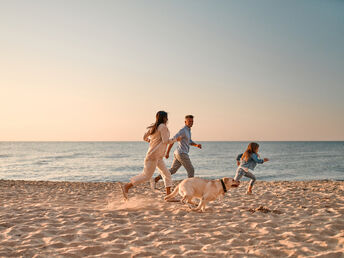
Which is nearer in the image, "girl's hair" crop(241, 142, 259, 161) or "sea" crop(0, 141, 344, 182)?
"girl's hair" crop(241, 142, 259, 161)

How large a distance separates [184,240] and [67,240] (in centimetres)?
167

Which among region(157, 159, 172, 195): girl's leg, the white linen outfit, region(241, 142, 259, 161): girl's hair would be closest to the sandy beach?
region(157, 159, 172, 195): girl's leg

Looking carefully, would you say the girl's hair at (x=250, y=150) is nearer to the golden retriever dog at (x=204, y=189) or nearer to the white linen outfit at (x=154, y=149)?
the golden retriever dog at (x=204, y=189)

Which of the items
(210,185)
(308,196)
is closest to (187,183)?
(210,185)

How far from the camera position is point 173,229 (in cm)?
439

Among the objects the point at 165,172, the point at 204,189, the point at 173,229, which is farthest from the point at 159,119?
the point at 173,229

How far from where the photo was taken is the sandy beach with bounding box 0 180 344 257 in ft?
11.6

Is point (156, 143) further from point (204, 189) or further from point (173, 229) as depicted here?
point (173, 229)

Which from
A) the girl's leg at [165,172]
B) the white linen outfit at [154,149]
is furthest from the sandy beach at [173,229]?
Result: the white linen outfit at [154,149]

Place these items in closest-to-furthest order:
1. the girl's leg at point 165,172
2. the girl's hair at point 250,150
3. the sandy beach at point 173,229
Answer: the sandy beach at point 173,229 → the girl's leg at point 165,172 → the girl's hair at point 250,150

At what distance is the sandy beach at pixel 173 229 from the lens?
11.6 ft

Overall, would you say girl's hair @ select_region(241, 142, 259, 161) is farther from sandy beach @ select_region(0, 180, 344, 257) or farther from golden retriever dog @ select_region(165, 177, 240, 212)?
golden retriever dog @ select_region(165, 177, 240, 212)

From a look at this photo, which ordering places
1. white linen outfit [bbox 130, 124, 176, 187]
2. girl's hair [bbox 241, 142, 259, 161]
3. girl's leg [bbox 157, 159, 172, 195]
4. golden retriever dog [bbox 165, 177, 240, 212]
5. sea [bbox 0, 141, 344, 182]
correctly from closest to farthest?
golden retriever dog [bbox 165, 177, 240, 212] → white linen outfit [bbox 130, 124, 176, 187] → girl's leg [bbox 157, 159, 172, 195] → girl's hair [bbox 241, 142, 259, 161] → sea [bbox 0, 141, 344, 182]

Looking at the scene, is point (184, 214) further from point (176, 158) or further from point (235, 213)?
point (176, 158)
